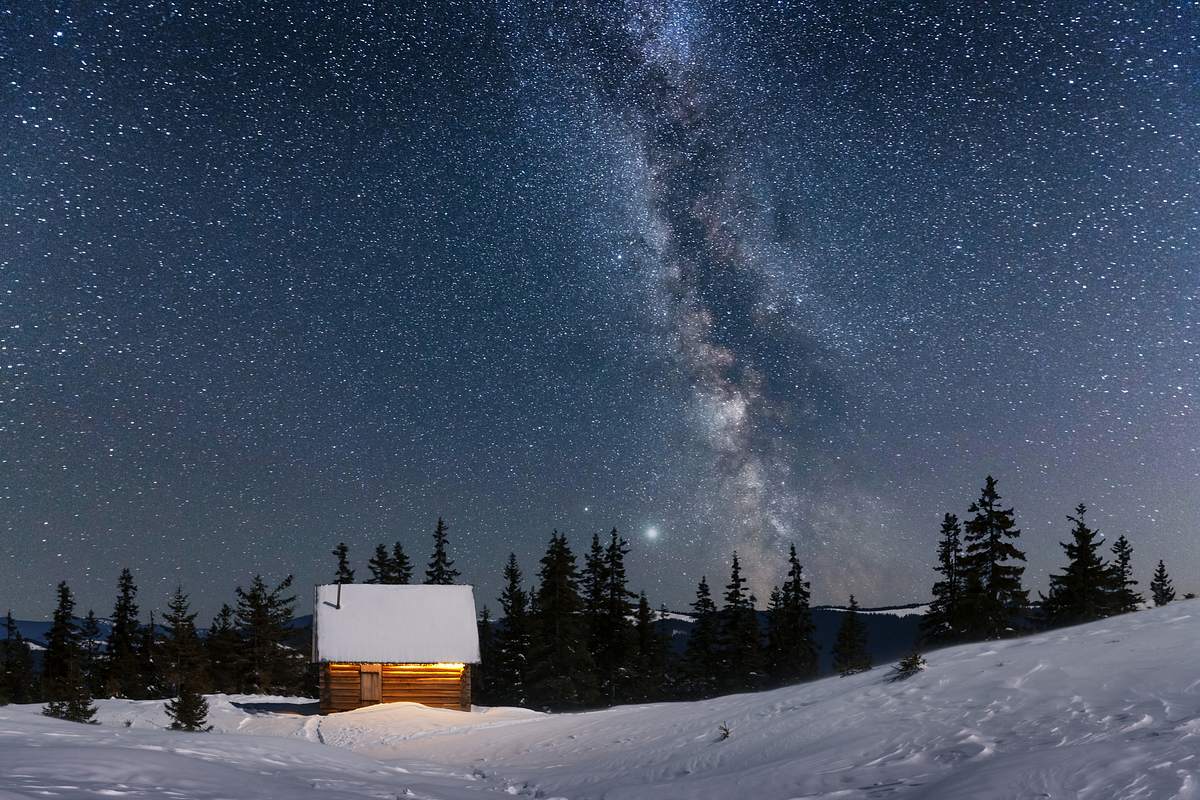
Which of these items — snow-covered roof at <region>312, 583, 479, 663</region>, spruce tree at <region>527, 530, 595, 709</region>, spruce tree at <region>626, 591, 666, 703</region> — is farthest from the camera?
spruce tree at <region>626, 591, 666, 703</region>

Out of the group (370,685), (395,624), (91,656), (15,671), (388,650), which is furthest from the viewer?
(91,656)

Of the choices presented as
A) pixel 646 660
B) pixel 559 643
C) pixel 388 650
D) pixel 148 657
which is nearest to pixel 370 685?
pixel 388 650

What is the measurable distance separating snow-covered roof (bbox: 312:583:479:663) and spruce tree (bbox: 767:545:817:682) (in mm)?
25918

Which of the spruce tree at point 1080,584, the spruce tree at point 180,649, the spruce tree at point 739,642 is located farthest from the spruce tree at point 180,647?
the spruce tree at point 1080,584

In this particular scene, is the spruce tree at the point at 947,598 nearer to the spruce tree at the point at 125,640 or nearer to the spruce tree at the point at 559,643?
the spruce tree at the point at 559,643

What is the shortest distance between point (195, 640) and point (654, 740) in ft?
175

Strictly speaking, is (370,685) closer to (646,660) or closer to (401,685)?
(401,685)

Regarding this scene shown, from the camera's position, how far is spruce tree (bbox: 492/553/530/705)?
53.1m

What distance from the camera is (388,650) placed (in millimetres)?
34906

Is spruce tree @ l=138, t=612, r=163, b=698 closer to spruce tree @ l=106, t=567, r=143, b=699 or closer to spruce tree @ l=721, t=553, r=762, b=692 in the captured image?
spruce tree @ l=106, t=567, r=143, b=699

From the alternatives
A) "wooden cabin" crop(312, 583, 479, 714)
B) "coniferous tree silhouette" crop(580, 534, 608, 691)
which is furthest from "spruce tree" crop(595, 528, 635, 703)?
"wooden cabin" crop(312, 583, 479, 714)

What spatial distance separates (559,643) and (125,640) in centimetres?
3621

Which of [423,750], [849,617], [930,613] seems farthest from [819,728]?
[849,617]

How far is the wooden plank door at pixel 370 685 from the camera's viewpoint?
34062 mm
